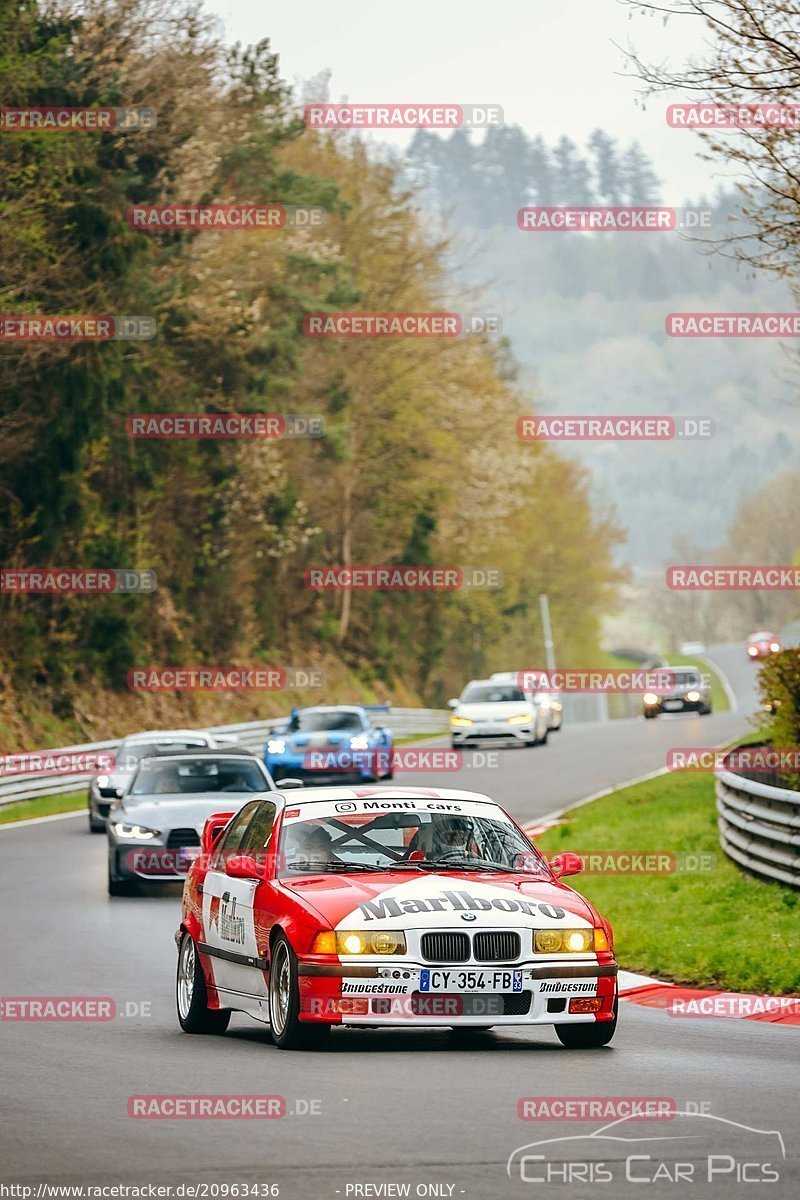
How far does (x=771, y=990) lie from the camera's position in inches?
520

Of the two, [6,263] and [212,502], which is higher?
[6,263]

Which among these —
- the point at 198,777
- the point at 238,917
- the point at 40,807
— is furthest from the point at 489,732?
the point at 238,917

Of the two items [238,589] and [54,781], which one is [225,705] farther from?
[54,781]

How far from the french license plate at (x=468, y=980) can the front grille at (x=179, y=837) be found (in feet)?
34.4

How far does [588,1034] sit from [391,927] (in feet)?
4.24

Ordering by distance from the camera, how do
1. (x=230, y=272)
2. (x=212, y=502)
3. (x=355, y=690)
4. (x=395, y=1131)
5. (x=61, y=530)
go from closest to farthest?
(x=395, y=1131)
(x=61, y=530)
(x=230, y=272)
(x=212, y=502)
(x=355, y=690)

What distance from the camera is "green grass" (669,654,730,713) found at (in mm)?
103375

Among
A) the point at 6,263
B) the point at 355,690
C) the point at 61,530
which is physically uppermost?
the point at 6,263

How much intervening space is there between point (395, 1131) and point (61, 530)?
116 feet

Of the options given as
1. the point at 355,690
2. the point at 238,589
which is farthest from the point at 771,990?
the point at 355,690

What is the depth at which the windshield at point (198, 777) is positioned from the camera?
2106cm

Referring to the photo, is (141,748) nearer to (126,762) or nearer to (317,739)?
(126,762)

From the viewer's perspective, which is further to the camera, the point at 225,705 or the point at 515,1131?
the point at 225,705

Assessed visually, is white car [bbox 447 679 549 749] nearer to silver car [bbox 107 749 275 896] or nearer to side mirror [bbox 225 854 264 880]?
silver car [bbox 107 749 275 896]
